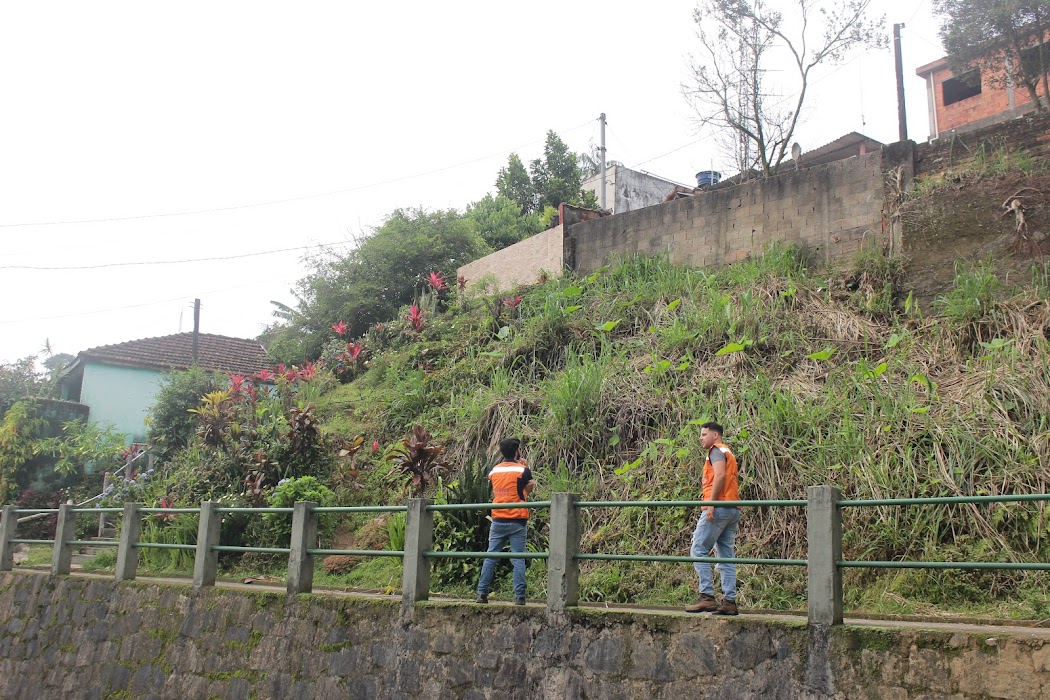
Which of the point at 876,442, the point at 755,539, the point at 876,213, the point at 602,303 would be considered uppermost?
the point at 876,213

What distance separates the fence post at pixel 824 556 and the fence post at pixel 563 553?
1.72 metres

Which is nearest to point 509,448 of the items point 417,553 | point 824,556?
point 417,553

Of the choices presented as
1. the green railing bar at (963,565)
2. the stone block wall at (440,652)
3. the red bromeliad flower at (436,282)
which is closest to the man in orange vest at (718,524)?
the stone block wall at (440,652)

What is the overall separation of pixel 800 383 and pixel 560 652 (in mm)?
4873

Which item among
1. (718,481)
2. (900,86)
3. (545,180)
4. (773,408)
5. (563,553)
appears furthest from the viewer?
(545,180)

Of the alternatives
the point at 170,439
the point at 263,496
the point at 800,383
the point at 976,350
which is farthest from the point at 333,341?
the point at 976,350

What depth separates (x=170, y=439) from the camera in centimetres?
1697

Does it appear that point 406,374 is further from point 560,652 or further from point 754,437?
point 560,652

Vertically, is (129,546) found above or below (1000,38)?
below

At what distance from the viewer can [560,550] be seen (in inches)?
254

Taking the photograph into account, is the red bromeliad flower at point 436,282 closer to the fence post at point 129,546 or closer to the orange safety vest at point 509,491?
the fence post at point 129,546

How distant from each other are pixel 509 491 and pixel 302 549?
7.07ft

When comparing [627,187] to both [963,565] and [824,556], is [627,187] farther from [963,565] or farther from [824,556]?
[963,565]

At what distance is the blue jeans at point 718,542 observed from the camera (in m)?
5.98
